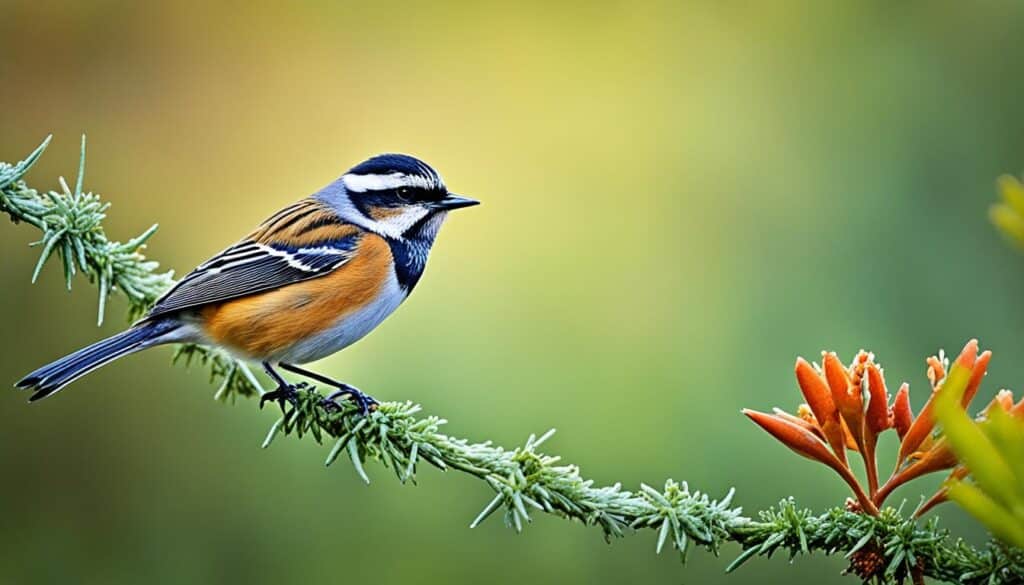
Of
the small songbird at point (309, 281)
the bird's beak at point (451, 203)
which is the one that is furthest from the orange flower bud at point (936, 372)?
the bird's beak at point (451, 203)

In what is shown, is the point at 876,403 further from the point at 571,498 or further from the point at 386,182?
the point at 386,182

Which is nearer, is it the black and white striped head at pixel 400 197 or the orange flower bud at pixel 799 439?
the orange flower bud at pixel 799 439

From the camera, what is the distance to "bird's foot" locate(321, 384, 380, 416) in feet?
10.0

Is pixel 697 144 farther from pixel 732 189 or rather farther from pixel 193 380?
pixel 193 380

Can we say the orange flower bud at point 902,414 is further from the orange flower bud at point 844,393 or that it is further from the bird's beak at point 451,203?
the bird's beak at point 451,203

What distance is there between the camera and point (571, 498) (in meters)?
2.42

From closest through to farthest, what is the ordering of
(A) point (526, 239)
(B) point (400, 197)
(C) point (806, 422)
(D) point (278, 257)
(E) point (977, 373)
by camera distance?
(E) point (977, 373) < (C) point (806, 422) < (D) point (278, 257) < (B) point (400, 197) < (A) point (526, 239)

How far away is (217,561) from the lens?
4.40m

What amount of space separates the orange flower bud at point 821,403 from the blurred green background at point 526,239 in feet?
7.08

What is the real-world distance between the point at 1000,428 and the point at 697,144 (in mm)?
5327

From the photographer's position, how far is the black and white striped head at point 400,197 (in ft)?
13.7

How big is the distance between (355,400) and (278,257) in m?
1.13

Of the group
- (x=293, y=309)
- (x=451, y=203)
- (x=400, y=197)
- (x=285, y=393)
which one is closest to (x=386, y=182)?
(x=400, y=197)

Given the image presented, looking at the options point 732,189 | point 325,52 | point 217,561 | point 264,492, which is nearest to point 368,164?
point 264,492
